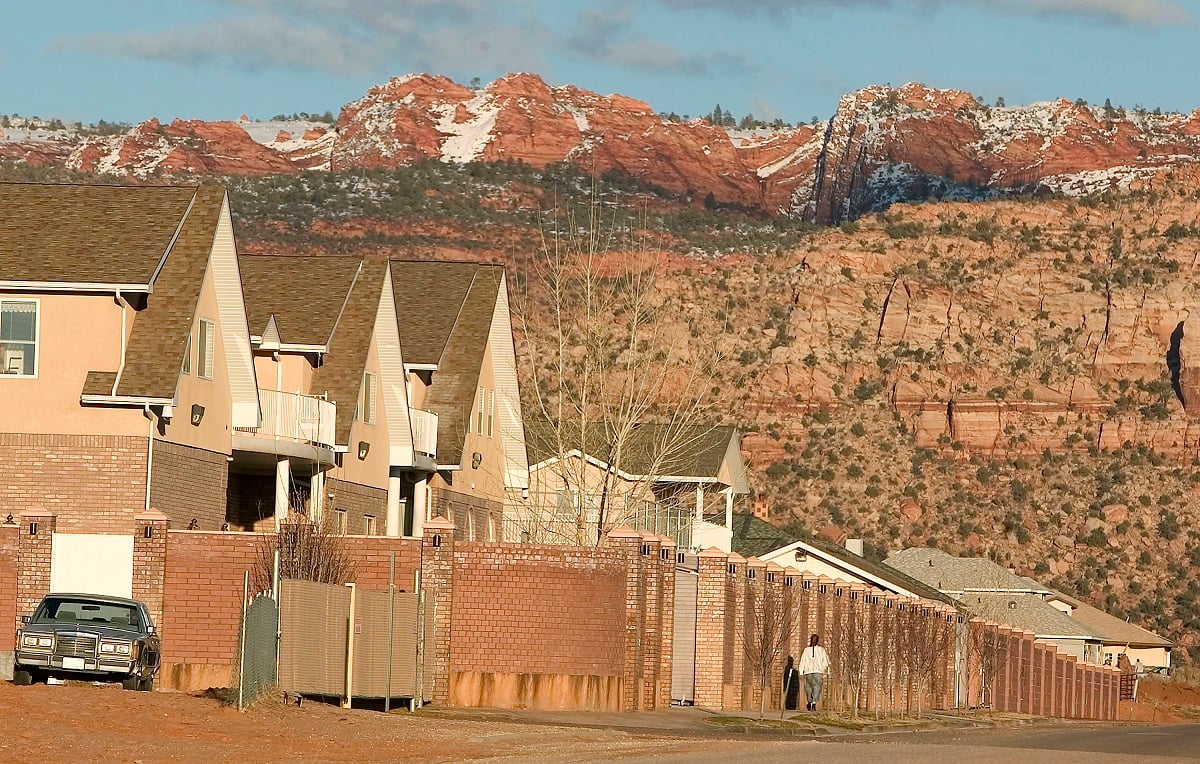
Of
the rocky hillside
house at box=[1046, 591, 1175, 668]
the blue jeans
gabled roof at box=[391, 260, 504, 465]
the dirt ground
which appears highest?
the rocky hillside

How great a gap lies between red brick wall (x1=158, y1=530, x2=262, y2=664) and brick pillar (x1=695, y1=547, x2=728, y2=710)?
10.2 m

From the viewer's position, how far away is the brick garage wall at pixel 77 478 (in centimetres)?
3738

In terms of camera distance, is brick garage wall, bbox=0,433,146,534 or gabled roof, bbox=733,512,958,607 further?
gabled roof, bbox=733,512,958,607

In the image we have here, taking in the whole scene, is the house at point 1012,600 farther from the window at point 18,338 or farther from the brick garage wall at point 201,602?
the brick garage wall at point 201,602

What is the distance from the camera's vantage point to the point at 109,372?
38062mm

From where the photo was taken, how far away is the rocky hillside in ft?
598

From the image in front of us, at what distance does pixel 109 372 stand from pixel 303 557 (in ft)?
19.6

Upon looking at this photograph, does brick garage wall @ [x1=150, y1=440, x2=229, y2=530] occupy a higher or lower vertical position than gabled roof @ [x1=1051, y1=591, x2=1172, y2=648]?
higher

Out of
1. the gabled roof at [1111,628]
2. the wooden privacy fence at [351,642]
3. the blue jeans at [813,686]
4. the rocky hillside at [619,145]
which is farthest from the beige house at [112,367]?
the rocky hillside at [619,145]

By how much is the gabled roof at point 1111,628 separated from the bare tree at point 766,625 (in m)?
60.2

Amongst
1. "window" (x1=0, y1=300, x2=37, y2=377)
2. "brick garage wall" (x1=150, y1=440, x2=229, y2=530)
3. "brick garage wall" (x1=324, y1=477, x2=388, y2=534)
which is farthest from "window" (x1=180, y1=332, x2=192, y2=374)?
"brick garage wall" (x1=324, y1=477, x2=388, y2=534)

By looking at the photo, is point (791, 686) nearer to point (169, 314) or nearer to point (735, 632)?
point (735, 632)

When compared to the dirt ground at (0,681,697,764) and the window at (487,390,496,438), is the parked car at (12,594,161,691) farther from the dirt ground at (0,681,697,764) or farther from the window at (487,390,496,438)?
the window at (487,390,496,438)

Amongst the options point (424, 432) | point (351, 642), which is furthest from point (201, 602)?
point (424, 432)
